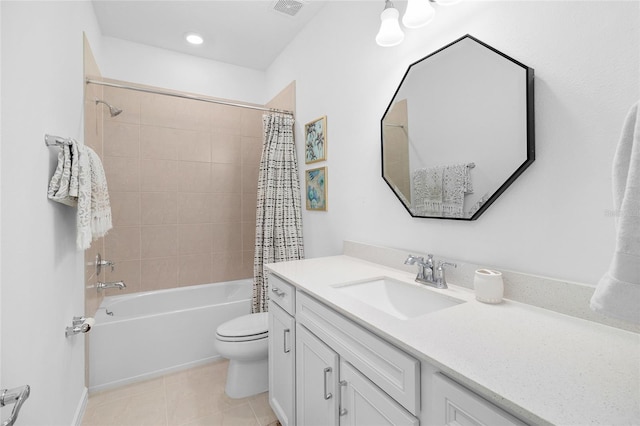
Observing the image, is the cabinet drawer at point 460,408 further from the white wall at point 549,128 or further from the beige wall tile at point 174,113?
the beige wall tile at point 174,113

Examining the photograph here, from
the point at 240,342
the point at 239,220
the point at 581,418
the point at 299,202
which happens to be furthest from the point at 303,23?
the point at 581,418

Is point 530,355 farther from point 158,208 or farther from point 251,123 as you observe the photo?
point 251,123

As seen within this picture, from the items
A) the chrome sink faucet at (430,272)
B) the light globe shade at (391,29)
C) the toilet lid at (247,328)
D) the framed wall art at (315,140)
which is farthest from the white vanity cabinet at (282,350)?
the light globe shade at (391,29)

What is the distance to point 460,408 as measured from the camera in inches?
24.3

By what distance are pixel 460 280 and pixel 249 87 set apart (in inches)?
111

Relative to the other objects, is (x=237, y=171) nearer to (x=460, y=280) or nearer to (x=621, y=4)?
(x=460, y=280)

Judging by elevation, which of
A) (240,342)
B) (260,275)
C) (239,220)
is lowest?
(240,342)

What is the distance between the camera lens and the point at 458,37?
1.19 meters

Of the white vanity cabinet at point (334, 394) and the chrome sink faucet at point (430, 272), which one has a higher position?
the chrome sink faucet at point (430, 272)

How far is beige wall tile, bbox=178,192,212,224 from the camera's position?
2750mm

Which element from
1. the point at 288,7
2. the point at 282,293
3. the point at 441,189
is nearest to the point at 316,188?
the point at 282,293

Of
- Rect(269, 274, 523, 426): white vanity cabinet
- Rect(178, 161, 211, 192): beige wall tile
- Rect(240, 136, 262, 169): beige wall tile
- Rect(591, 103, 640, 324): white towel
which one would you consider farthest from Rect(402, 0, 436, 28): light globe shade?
Rect(178, 161, 211, 192): beige wall tile

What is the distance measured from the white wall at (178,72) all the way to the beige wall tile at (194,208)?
3.34 ft

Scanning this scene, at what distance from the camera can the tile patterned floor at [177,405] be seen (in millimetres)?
1646
